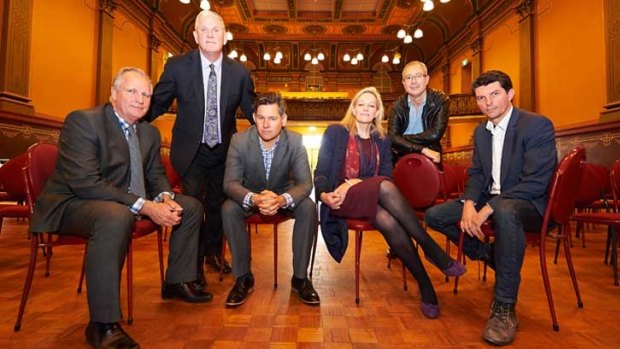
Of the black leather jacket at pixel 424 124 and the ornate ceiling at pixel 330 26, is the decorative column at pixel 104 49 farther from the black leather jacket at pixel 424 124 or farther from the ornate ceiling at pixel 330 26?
the black leather jacket at pixel 424 124

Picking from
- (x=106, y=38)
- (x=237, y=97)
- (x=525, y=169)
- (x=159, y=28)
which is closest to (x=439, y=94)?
(x=525, y=169)

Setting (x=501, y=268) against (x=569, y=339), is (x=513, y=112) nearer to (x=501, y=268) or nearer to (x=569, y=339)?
(x=501, y=268)

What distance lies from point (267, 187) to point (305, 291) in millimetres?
677

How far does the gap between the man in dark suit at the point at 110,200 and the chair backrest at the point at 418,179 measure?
131cm

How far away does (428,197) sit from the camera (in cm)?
244

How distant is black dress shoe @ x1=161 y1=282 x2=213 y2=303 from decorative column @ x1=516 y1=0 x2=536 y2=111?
29.0 feet

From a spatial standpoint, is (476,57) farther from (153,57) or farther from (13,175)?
(13,175)

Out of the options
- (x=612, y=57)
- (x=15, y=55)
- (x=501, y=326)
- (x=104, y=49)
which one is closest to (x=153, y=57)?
(x=104, y=49)

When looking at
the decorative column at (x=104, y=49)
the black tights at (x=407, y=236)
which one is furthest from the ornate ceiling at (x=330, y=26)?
the black tights at (x=407, y=236)

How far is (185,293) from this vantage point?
213cm

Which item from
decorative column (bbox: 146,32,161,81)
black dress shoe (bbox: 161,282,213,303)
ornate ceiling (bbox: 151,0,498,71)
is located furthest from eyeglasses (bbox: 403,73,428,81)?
decorative column (bbox: 146,32,161,81)

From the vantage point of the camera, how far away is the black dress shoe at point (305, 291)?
212 cm

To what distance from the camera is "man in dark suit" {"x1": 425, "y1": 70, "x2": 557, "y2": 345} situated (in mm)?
1727

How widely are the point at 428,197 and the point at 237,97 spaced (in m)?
1.40
